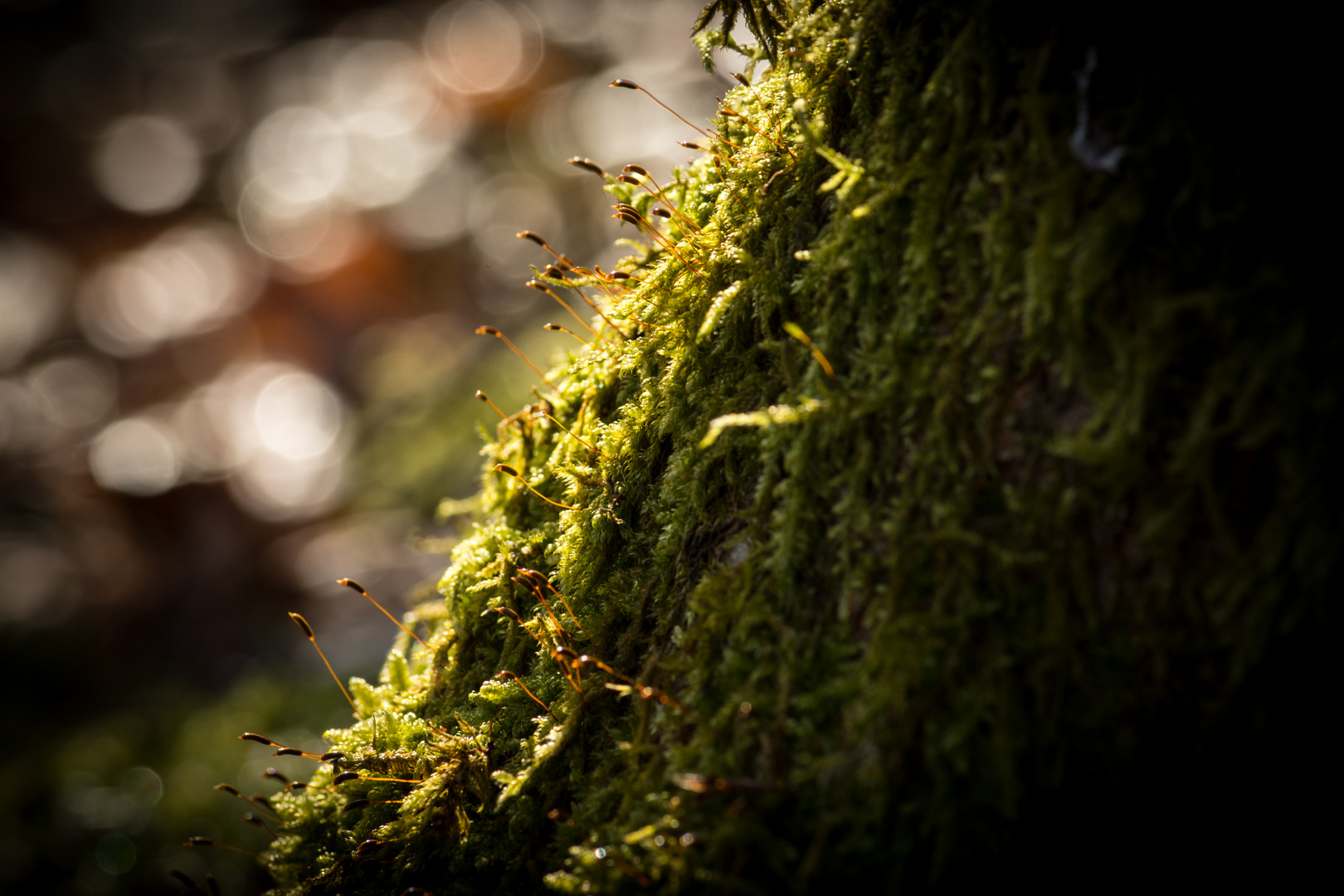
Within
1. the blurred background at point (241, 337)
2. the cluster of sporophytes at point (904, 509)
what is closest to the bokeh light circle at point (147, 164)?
the blurred background at point (241, 337)

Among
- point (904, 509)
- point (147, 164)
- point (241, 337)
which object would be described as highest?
point (147, 164)

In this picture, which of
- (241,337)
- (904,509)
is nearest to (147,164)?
(241,337)

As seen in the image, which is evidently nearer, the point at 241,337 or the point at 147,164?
the point at 241,337

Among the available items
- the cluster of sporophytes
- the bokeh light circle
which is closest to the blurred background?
Answer: the bokeh light circle

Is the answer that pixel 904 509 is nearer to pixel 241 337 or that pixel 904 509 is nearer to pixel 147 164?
pixel 241 337

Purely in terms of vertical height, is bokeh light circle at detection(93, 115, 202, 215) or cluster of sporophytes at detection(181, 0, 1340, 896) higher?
bokeh light circle at detection(93, 115, 202, 215)

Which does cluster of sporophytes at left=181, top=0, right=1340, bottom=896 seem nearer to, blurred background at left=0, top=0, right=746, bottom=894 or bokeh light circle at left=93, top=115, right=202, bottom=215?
blurred background at left=0, top=0, right=746, bottom=894

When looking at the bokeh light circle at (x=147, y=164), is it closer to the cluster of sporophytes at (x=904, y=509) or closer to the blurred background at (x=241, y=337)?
the blurred background at (x=241, y=337)
